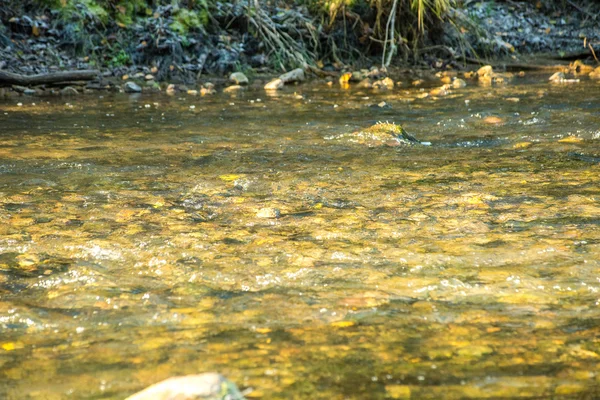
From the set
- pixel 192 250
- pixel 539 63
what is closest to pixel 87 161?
pixel 192 250

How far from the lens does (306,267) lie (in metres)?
2.38

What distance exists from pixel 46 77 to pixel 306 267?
6305 millimetres

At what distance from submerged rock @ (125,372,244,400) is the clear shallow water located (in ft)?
0.45

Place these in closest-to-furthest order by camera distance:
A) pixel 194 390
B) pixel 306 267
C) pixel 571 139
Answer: pixel 194 390 → pixel 306 267 → pixel 571 139

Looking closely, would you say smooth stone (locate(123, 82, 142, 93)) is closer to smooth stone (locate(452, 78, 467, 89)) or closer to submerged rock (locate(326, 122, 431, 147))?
smooth stone (locate(452, 78, 467, 89))

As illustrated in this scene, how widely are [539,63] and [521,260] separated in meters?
8.26

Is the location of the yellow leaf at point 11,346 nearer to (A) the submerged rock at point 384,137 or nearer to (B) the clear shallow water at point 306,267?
(B) the clear shallow water at point 306,267

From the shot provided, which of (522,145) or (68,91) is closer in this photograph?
(522,145)

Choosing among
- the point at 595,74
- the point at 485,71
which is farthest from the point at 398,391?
the point at 595,74

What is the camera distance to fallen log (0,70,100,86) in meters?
7.64

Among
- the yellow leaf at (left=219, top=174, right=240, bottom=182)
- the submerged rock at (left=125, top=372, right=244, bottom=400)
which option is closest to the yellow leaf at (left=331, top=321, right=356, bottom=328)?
the submerged rock at (left=125, top=372, right=244, bottom=400)

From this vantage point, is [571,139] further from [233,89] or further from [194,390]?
[233,89]

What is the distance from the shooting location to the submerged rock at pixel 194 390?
1363 millimetres

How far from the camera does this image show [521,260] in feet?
7.81
